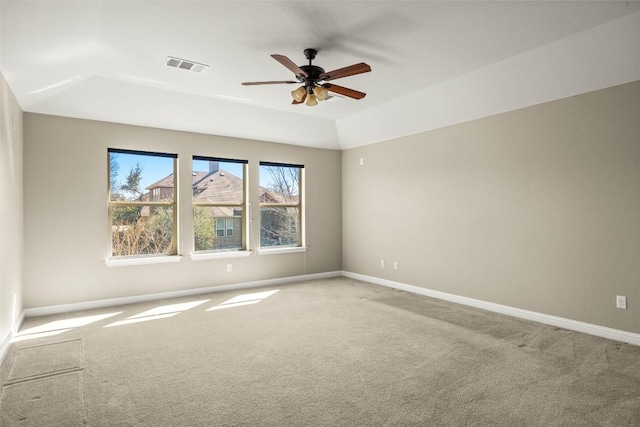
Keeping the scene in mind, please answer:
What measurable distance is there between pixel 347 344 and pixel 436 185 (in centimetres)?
293

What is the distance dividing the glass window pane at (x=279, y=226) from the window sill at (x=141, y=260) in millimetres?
1531

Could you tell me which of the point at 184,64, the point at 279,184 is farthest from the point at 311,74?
the point at 279,184

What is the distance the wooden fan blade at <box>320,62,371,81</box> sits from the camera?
307cm

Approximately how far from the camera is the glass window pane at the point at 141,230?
519 centimetres

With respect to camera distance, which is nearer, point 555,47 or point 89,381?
point 89,381

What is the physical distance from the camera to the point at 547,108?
4.14 m

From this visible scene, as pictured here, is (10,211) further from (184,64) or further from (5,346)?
(184,64)

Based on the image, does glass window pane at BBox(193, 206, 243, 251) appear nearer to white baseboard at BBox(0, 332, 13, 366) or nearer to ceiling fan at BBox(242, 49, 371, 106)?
white baseboard at BBox(0, 332, 13, 366)

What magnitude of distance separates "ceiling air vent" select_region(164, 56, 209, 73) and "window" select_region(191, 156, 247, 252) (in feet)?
6.43

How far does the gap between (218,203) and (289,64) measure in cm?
335

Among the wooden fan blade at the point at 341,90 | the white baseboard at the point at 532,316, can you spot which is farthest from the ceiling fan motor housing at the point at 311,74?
the white baseboard at the point at 532,316

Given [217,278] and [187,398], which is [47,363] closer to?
[187,398]

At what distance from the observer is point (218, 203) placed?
5988 millimetres

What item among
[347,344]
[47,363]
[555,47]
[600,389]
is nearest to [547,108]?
[555,47]
